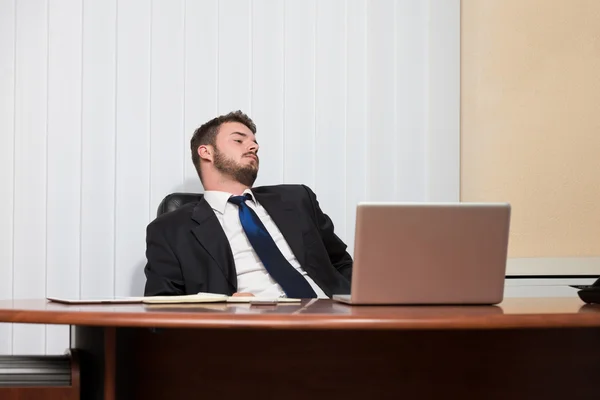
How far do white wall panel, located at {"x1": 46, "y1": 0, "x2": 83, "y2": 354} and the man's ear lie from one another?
0.52 m

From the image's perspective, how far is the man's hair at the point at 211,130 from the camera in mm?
3045

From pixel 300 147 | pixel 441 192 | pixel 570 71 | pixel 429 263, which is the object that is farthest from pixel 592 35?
pixel 429 263

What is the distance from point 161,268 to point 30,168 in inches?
35.7

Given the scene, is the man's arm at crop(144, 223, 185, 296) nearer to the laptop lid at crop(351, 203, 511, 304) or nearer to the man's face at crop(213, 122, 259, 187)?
the man's face at crop(213, 122, 259, 187)

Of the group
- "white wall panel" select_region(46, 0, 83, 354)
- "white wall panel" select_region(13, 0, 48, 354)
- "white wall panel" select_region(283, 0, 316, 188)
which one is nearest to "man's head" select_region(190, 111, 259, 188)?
"white wall panel" select_region(283, 0, 316, 188)

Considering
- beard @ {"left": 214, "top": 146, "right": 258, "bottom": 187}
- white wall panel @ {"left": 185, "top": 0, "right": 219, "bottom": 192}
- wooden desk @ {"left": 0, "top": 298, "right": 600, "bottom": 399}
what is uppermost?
white wall panel @ {"left": 185, "top": 0, "right": 219, "bottom": 192}

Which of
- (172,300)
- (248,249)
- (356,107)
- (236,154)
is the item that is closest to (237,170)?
(236,154)

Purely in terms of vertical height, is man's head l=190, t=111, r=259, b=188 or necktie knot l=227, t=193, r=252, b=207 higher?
man's head l=190, t=111, r=259, b=188

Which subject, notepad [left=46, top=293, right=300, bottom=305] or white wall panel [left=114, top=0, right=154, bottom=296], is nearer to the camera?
notepad [left=46, top=293, right=300, bottom=305]

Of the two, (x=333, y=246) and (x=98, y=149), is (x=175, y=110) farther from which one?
(x=333, y=246)

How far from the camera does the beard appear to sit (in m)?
2.98

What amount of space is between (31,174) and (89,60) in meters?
0.51

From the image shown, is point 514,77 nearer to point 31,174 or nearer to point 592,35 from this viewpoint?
point 592,35

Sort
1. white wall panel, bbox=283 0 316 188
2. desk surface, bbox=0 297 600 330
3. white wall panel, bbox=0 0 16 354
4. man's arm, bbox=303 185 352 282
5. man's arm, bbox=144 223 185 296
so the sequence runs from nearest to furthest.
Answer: desk surface, bbox=0 297 600 330, man's arm, bbox=144 223 185 296, man's arm, bbox=303 185 352 282, white wall panel, bbox=0 0 16 354, white wall panel, bbox=283 0 316 188
